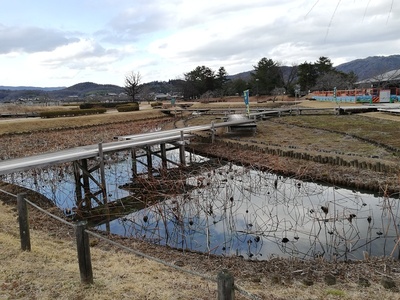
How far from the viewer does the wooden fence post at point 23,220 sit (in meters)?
5.34

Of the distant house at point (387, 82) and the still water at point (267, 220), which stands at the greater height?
the distant house at point (387, 82)

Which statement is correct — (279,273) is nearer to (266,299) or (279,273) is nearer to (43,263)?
(266,299)

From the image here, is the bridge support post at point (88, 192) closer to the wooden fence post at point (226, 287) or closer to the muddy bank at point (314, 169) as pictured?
the muddy bank at point (314, 169)

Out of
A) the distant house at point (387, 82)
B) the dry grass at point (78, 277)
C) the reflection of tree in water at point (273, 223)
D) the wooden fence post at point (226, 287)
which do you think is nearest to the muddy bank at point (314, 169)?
the reflection of tree in water at point (273, 223)

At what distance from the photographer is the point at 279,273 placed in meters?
5.58

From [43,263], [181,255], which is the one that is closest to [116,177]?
[181,255]

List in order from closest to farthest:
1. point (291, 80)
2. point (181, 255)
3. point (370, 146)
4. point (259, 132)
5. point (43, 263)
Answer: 1. point (43, 263)
2. point (181, 255)
3. point (370, 146)
4. point (259, 132)
5. point (291, 80)

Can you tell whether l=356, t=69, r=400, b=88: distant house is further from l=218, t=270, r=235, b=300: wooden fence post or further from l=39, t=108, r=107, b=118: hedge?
l=218, t=270, r=235, b=300: wooden fence post

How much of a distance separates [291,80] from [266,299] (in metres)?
72.4

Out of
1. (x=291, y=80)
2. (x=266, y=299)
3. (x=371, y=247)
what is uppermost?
(x=291, y=80)

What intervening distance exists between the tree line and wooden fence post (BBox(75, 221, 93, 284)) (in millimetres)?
48878

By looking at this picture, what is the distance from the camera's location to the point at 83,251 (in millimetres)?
4305

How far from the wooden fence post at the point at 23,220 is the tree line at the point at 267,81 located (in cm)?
4829

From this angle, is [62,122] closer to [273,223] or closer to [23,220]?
[273,223]
